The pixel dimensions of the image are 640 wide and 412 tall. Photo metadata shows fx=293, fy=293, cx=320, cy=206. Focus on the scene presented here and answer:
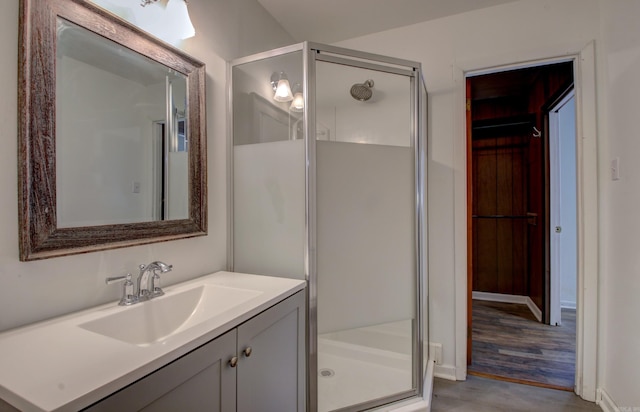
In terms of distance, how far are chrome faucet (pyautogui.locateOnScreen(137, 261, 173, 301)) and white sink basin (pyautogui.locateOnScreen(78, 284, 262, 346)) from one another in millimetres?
43

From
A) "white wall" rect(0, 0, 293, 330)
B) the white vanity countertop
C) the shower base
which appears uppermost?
"white wall" rect(0, 0, 293, 330)

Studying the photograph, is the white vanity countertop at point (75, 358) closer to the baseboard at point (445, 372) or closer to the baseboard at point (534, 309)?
the baseboard at point (445, 372)

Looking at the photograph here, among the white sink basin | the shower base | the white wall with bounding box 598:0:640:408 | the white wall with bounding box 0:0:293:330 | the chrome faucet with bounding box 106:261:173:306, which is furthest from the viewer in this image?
the shower base

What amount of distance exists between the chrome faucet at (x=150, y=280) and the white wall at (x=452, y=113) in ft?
5.88

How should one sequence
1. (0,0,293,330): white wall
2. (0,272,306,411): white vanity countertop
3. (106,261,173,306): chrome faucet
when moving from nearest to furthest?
1. (0,272,306,411): white vanity countertop
2. (0,0,293,330): white wall
3. (106,261,173,306): chrome faucet

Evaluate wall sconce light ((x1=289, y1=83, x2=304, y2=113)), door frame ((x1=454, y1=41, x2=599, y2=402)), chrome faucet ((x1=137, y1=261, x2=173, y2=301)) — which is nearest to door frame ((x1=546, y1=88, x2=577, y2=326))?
door frame ((x1=454, y1=41, x2=599, y2=402))

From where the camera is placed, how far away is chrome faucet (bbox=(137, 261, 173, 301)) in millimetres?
1146

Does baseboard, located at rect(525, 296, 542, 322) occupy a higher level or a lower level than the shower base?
lower

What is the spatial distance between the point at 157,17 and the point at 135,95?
0.38m

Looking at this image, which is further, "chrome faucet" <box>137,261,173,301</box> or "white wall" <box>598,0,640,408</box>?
"white wall" <box>598,0,640,408</box>

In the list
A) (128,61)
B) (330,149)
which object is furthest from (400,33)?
(128,61)

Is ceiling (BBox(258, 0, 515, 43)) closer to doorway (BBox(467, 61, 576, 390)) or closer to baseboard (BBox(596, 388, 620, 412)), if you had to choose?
→ doorway (BBox(467, 61, 576, 390))

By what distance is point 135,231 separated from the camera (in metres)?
1.20

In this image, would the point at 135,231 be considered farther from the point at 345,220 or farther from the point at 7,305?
the point at 345,220
